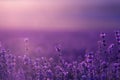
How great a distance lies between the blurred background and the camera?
24.3ft

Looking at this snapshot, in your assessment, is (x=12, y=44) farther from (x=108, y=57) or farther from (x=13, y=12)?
(x=13, y=12)

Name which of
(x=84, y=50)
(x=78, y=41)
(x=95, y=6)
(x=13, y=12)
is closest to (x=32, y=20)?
(x=13, y=12)

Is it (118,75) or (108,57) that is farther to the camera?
(108,57)

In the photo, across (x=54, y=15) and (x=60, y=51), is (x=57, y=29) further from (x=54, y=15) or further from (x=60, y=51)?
(x=60, y=51)

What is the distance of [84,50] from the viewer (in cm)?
691

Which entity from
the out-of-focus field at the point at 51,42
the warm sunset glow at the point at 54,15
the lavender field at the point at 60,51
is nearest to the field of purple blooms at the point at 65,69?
the lavender field at the point at 60,51

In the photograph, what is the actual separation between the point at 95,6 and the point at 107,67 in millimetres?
11685

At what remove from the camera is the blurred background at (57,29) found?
741cm

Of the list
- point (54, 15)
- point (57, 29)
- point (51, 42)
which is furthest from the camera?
point (54, 15)

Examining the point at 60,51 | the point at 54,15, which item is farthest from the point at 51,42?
the point at 54,15

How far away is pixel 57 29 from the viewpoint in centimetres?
1068

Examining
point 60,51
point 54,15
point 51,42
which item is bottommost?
point 60,51

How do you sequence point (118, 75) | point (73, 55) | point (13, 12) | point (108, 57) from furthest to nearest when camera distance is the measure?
1. point (13, 12)
2. point (73, 55)
3. point (108, 57)
4. point (118, 75)

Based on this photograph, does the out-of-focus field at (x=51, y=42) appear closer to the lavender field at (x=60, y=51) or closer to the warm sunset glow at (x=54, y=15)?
the lavender field at (x=60, y=51)
